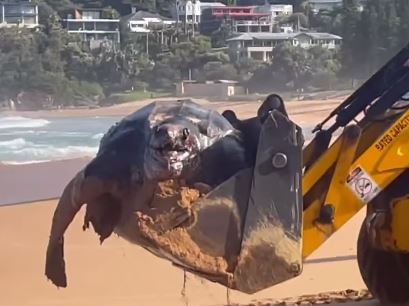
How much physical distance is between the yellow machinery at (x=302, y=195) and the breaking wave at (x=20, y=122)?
Answer: 37.3 metres

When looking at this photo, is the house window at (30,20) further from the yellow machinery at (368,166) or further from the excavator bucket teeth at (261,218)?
the excavator bucket teeth at (261,218)

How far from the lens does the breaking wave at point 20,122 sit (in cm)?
4284

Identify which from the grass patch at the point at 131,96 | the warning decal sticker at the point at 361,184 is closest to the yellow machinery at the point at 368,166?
the warning decal sticker at the point at 361,184

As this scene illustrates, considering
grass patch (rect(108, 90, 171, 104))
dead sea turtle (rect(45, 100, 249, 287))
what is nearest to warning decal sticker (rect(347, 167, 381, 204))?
dead sea turtle (rect(45, 100, 249, 287))

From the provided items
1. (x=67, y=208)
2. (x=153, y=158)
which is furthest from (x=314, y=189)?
(x=67, y=208)

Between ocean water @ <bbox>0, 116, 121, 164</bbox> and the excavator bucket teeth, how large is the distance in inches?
913

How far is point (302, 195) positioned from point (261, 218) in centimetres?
24

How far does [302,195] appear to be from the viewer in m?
4.30

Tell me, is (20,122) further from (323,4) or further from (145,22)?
(323,4)

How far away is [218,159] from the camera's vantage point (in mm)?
4215

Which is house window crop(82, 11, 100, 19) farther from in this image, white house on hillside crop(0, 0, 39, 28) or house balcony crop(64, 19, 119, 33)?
white house on hillside crop(0, 0, 39, 28)

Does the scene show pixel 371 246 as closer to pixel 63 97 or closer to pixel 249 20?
pixel 63 97

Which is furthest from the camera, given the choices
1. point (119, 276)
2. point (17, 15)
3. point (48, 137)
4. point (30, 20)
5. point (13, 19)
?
point (13, 19)

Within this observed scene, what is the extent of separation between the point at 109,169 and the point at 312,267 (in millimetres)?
6480
